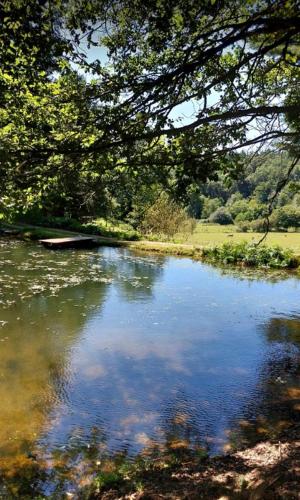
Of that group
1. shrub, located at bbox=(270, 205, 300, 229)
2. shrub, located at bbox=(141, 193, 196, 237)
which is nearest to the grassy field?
shrub, located at bbox=(141, 193, 196, 237)

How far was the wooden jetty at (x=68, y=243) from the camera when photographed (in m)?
25.8

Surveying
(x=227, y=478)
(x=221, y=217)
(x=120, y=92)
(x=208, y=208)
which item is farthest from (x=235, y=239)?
(x=227, y=478)

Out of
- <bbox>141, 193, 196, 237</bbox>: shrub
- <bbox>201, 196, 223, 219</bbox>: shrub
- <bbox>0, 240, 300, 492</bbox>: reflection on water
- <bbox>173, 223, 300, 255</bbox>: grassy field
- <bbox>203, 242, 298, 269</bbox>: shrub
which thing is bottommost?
<bbox>0, 240, 300, 492</bbox>: reflection on water

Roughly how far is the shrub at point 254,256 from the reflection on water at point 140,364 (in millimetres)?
4527

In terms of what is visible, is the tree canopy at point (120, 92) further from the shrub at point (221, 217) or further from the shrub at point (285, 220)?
the shrub at point (221, 217)

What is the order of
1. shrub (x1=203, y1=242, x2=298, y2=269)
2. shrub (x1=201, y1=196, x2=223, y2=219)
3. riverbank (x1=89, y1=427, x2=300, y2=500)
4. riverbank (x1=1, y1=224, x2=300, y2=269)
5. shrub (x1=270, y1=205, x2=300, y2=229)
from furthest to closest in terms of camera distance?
shrub (x1=201, y1=196, x2=223, y2=219)
shrub (x1=270, y1=205, x2=300, y2=229)
riverbank (x1=1, y1=224, x2=300, y2=269)
shrub (x1=203, y1=242, x2=298, y2=269)
riverbank (x1=89, y1=427, x2=300, y2=500)

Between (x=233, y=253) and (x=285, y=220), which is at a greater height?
(x=285, y=220)

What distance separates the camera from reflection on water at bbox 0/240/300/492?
6.44 metres

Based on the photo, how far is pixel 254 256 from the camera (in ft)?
74.6

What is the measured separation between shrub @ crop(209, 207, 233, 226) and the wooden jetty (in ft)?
130

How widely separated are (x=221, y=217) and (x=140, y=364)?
57836mm

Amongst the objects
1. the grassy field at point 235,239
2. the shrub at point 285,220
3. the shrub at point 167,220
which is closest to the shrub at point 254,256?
the grassy field at point 235,239

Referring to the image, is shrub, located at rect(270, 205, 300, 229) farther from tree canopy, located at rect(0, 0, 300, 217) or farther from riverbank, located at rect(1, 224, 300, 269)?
tree canopy, located at rect(0, 0, 300, 217)

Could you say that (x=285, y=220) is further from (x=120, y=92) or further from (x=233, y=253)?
(x=120, y=92)
